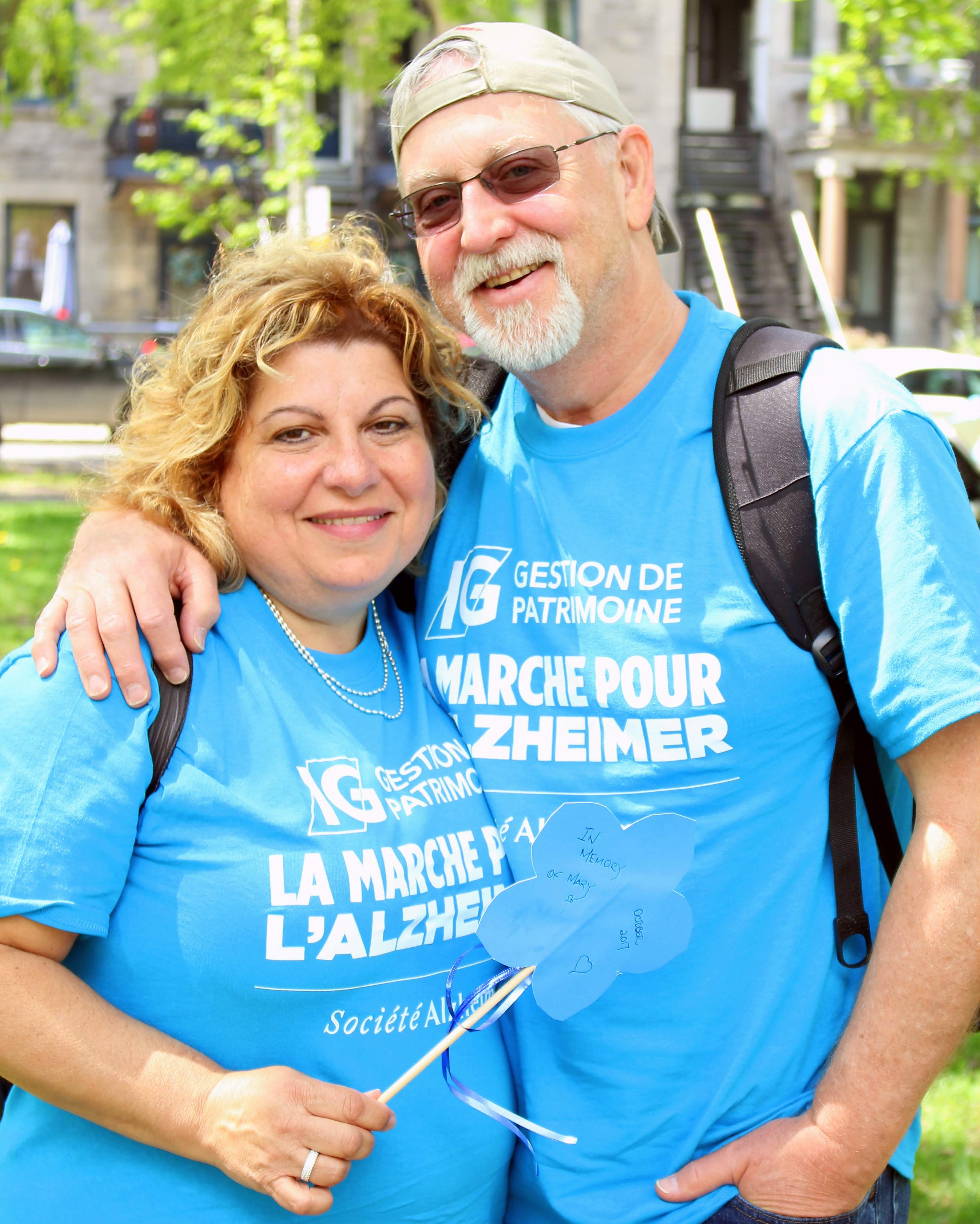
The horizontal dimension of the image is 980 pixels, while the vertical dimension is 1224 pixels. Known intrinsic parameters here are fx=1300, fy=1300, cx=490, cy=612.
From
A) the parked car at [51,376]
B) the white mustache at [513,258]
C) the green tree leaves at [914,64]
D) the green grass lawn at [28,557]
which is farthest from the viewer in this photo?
the parked car at [51,376]

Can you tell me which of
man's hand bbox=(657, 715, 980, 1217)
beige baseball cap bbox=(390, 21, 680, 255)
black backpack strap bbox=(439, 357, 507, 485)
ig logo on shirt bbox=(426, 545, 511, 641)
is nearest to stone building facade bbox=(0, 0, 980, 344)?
black backpack strap bbox=(439, 357, 507, 485)

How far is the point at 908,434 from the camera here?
1857 mm

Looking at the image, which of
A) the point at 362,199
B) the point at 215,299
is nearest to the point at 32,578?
the point at 215,299

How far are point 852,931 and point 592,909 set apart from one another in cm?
44

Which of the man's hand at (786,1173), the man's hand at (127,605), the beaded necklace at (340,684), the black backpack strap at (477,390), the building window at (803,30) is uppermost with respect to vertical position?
the building window at (803,30)

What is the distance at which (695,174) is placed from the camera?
24531 millimetres

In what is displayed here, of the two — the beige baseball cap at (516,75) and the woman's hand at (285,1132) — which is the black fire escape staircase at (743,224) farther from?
the woman's hand at (285,1132)

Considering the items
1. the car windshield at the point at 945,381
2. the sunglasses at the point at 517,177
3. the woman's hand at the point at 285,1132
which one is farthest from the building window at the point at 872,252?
the woman's hand at the point at 285,1132

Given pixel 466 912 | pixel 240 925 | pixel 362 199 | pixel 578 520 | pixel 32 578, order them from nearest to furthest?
pixel 240 925
pixel 466 912
pixel 578 520
pixel 32 578
pixel 362 199

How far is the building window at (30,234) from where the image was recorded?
25.7 m

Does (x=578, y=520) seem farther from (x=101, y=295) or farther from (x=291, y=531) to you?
(x=101, y=295)

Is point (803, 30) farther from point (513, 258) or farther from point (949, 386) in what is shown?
point (513, 258)

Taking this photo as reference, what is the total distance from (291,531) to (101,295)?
25338 millimetres

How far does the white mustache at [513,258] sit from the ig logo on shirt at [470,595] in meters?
0.47
